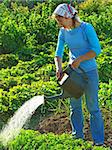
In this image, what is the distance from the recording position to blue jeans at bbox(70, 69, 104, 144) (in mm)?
5508

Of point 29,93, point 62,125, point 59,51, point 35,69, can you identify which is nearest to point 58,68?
point 59,51

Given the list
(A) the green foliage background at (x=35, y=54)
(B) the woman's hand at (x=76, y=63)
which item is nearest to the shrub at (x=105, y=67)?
(A) the green foliage background at (x=35, y=54)

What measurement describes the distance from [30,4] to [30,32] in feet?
9.40

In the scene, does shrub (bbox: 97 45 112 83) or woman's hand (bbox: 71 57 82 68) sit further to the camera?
shrub (bbox: 97 45 112 83)

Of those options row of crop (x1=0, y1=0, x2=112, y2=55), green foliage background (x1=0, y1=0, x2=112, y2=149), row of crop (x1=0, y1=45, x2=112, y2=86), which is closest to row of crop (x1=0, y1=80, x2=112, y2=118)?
green foliage background (x1=0, y1=0, x2=112, y2=149)

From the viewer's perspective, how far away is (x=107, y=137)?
6.08 m

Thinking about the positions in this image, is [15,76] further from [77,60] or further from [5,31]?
[77,60]

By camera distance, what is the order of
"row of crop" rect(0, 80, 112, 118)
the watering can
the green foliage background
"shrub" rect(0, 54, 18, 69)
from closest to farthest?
1. the watering can
2. "row of crop" rect(0, 80, 112, 118)
3. the green foliage background
4. "shrub" rect(0, 54, 18, 69)

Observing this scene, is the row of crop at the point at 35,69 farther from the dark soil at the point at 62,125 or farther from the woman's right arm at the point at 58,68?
the woman's right arm at the point at 58,68

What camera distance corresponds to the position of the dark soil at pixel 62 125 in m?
6.19

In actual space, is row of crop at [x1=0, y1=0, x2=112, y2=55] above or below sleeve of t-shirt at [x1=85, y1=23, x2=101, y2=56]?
below

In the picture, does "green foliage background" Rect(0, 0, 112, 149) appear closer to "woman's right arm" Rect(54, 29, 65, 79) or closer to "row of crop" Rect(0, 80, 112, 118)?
"row of crop" Rect(0, 80, 112, 118)

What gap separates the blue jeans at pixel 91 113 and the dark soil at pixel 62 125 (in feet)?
1.03

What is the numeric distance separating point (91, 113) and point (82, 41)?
733 mm
